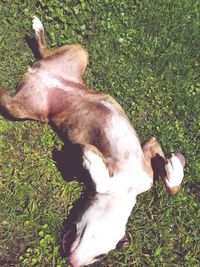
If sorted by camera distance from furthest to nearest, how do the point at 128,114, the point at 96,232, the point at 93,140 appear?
the point at 128,114 < the point at 93,140 < the point at 96,232

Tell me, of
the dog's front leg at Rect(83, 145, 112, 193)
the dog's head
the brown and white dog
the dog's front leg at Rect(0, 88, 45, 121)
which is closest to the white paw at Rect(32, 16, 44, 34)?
the brown and white dog

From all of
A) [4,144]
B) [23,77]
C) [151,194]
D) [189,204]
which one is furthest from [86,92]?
[189,204]

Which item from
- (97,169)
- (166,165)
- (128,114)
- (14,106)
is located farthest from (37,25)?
(166,165)

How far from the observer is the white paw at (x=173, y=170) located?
16.0 feet

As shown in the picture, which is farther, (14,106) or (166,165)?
(14,106)

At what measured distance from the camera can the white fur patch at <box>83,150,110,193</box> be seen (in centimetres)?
457

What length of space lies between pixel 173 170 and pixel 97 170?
2.75 ft

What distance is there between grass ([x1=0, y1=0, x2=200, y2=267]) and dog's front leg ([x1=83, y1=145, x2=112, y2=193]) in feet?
3.04

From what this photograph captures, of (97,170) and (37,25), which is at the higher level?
(37,25)

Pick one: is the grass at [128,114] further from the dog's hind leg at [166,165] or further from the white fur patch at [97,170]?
the white fur patch at [97,170]

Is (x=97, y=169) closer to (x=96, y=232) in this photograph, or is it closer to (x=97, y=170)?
(x=97, y=170)

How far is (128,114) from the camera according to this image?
596 cm

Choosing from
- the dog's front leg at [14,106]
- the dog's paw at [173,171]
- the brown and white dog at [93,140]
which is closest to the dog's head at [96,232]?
the brown and white dog at [93,140]

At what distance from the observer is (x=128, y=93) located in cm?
599
